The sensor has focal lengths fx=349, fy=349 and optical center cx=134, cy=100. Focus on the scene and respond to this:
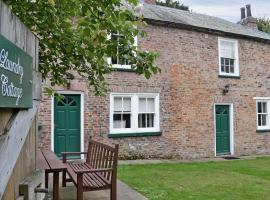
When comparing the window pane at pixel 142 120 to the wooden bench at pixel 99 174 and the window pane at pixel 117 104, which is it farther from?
the wooden bench at pixel 99 174

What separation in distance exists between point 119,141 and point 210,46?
6.42 m

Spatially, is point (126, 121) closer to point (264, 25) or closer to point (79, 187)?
point (79, 187)

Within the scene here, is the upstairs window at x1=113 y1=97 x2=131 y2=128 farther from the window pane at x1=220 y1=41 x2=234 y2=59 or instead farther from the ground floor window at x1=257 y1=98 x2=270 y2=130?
the ground floor window at x1=257 y1=98 x2=270 y2=130

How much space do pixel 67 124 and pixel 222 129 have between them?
305 inches

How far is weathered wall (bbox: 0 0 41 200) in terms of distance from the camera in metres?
2.01

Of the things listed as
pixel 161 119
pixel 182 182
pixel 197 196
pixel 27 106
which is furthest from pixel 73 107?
pixel 27 106

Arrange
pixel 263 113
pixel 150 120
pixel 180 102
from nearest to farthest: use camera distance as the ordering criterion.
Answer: pixel 150 120 → pixel 180 102 → pixel 263 113

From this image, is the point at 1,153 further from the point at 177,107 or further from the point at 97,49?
the point at 177,107

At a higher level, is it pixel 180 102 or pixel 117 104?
pixel 180 102

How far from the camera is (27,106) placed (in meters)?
2.50

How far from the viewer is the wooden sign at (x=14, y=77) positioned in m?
1.92

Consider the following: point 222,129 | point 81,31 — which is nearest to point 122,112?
point 222,129

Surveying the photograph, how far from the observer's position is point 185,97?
1522 cm

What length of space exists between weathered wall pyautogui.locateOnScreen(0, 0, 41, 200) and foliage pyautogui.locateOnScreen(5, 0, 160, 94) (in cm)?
92
